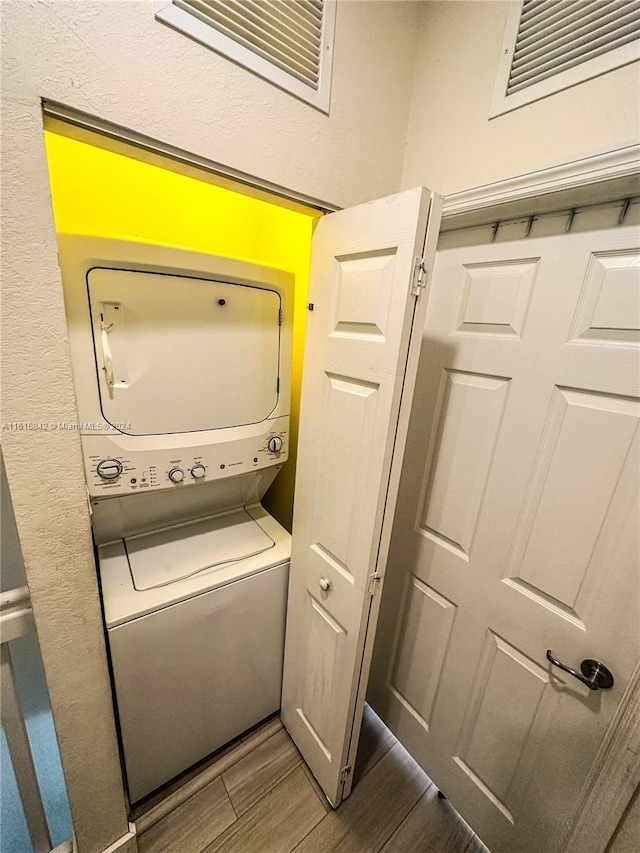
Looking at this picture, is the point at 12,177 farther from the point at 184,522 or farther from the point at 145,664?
the point at 145,664

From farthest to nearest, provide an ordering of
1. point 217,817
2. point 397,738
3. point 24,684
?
1. point 24,684
2. point 397,738
3. point 217,817

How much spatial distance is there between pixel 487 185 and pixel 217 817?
2219 mm

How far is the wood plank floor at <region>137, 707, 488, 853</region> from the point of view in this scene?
1162mm

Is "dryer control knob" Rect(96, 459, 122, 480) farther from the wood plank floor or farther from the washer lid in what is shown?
the wood plank floor

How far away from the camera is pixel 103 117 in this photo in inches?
25.5

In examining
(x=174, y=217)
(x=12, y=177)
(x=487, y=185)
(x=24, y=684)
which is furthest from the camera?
(x=24, y=684)

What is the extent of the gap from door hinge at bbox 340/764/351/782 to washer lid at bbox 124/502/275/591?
0.79 m

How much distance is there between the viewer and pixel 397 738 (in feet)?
4.77

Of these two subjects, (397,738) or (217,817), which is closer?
(217,817)

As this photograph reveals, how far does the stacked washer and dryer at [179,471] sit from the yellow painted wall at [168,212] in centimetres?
14

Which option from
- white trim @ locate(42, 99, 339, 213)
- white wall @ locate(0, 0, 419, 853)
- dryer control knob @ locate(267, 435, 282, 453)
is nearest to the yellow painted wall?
white trim @ locate(42, 99, 339, 213)

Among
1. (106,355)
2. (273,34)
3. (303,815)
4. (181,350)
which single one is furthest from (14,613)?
(273,34)

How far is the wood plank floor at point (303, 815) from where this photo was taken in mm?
1162

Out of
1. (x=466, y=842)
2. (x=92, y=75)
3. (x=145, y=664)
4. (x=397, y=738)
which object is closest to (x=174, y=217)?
(x=92, y=75)
